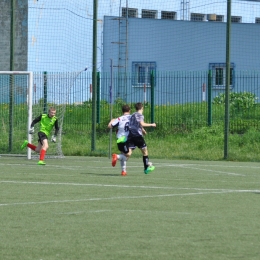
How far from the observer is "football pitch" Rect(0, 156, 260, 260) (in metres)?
8.45

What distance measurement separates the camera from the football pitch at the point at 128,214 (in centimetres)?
845

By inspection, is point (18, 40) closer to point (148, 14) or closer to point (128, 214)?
point (148, 14)

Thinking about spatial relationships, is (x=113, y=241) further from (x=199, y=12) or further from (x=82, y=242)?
(x=199, y=12)

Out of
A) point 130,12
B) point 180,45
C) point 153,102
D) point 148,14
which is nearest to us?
point 153,102

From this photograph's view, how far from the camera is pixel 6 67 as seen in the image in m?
39.8

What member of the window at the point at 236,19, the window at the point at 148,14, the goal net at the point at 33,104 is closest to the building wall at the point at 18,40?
the window at the point at 148,14

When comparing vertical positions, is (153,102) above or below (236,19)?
below

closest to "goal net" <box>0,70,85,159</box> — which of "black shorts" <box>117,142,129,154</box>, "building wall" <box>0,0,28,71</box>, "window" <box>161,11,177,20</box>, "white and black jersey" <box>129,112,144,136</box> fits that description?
"white and black jersey" <box>129,112,144,136</box>

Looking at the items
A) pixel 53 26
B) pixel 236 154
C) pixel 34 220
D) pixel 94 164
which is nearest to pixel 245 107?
pixel 236 154

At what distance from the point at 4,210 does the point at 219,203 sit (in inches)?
126

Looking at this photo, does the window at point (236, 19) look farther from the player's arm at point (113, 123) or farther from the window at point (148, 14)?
the player's arm at point (113, 123)

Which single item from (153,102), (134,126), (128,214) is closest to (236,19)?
(153,102)

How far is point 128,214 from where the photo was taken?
1120cm

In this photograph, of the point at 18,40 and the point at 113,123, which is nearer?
the point at 113,123
